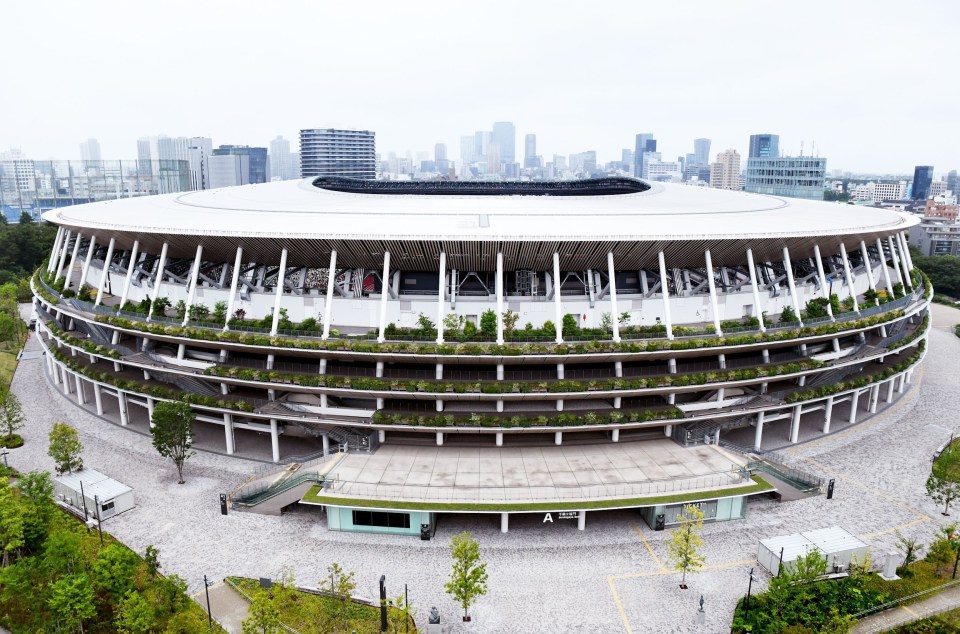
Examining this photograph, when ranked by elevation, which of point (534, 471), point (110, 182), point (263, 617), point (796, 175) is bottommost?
point (263, 617)

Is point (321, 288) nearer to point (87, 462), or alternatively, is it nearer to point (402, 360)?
point (402, 360)

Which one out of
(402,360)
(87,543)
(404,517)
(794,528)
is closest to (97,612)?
(87,543)

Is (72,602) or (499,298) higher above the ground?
(499,298)

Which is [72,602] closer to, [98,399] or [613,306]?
[98,399]

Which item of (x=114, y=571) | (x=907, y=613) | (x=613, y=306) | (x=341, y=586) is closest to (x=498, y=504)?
(x=341, y=586)

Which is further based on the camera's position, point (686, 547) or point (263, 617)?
point (686, 547)

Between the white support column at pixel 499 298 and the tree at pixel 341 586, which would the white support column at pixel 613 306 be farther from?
the tree at pixel 341 586
